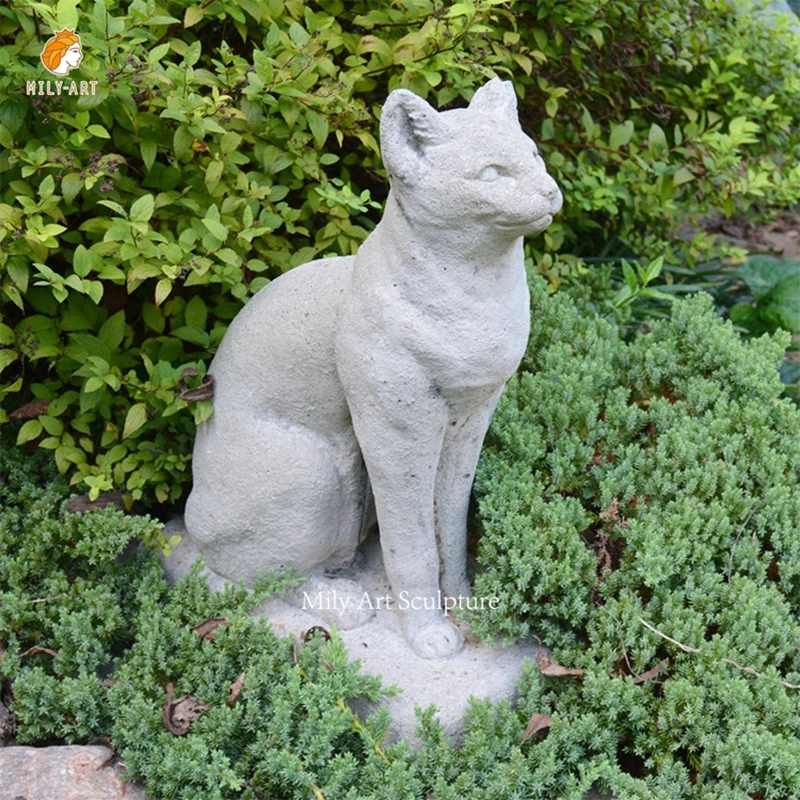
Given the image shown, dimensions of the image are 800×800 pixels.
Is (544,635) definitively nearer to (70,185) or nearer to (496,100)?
(496,100)

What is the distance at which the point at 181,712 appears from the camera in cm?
256

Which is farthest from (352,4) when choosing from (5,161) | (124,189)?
(5,161)

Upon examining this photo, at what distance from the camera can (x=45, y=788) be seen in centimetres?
239

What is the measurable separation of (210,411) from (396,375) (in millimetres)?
738

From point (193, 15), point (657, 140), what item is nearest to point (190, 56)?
point (193, 15)

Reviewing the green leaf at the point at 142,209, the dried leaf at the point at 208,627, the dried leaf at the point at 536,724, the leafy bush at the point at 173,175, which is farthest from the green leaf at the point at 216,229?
the dried leaf at the point at 536,724

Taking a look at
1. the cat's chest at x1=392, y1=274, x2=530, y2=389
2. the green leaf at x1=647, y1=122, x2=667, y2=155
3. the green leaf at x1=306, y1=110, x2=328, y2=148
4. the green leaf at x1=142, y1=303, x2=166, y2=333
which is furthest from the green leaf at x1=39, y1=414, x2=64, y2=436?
the green leaf at x1=647, y1=122, x2=667, y2=155

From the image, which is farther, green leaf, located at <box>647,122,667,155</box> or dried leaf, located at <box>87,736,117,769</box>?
green leaf, located at <box>647,122,667,155</box>

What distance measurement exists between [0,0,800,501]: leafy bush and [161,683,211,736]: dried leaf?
68 cm

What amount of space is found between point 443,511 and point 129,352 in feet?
3.59

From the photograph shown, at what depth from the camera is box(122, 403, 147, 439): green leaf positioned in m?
2.92

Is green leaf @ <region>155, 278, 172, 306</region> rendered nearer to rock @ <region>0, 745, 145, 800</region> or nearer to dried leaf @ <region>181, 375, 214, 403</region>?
dried leaf @ <region>181, 375, 214, 403</region>

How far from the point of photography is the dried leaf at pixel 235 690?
2561mm

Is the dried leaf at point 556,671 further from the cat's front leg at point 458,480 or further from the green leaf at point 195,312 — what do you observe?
the green leaf at point 195,312
